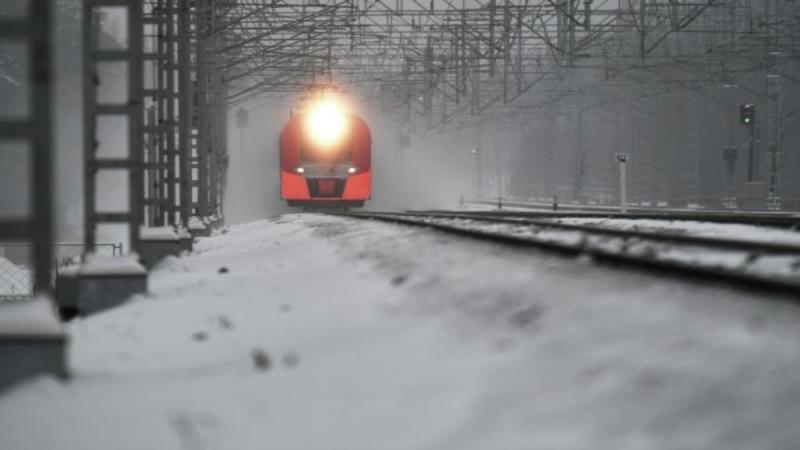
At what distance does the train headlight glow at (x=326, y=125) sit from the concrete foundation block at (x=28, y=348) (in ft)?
72.9

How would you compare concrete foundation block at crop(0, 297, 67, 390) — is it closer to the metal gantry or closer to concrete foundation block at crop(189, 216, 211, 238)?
the metal gantry

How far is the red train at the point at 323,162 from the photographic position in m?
26.2

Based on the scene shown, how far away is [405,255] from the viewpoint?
8.23m

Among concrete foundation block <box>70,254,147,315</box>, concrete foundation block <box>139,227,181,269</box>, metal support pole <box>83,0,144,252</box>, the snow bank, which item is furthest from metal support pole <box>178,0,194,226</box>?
the snow bank

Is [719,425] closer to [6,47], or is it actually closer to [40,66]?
[40,66]

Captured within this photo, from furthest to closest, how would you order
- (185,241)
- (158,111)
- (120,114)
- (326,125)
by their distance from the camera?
(326,125)
(158,111)
(185,241)
(120,114)

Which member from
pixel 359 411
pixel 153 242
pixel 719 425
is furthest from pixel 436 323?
pixel 153 242

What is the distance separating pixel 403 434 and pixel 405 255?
4.95 meters

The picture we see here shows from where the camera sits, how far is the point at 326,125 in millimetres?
26688

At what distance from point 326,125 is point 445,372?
23.2 metres

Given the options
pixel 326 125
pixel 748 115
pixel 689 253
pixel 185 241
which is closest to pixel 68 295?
pixel 689 253

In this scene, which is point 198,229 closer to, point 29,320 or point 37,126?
point 29,320

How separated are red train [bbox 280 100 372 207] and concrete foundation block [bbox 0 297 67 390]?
859 inches

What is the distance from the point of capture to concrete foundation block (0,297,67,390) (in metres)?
4.28
